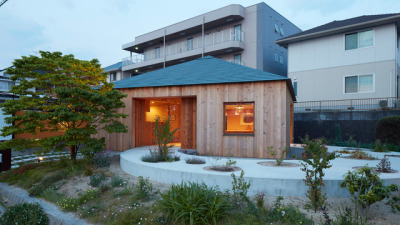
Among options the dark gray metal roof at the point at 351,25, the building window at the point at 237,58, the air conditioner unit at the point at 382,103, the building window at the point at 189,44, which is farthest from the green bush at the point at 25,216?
the building window at the point at 189,44

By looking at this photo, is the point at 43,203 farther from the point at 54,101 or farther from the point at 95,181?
the point at 54,101

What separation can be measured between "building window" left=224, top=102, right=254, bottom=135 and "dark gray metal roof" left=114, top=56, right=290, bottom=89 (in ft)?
3.06

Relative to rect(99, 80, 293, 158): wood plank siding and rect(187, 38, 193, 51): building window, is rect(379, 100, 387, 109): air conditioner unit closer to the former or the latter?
rect(99, 80, 293, 158): wood plank siding

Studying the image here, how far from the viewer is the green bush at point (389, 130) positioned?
38.6 ft

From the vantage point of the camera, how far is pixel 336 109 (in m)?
15.7

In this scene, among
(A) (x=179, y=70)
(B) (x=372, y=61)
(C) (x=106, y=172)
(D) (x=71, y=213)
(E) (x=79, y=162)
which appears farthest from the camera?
(B) (x=372, y=61)

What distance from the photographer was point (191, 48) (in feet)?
86.5

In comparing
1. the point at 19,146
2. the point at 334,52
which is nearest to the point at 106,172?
the point at 19,146

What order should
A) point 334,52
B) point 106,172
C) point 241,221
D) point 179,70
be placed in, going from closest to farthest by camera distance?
point 241,221, point 106,172, point 179,70, point 334,52

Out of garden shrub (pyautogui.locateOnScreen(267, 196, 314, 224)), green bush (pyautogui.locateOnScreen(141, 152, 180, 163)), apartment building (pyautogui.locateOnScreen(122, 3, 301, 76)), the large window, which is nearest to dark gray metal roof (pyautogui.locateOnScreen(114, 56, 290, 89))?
green bush (pyautogui.locateOnScreen(141, 152, 180, 163))

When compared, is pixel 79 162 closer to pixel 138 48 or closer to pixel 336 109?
pixel 336 109

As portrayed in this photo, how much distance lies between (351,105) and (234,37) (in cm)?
1167

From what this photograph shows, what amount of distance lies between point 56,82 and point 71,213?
13.7 ft

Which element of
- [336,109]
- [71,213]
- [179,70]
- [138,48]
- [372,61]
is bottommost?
[71,213]
